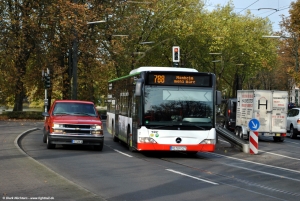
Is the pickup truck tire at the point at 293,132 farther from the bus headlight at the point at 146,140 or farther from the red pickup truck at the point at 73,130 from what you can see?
the bus headlight at the point at 146,140

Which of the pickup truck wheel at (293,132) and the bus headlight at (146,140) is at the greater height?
the bus headlight at (146,140)

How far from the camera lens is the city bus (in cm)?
1878

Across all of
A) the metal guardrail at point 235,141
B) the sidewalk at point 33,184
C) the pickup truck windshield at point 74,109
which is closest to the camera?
the sidewalk at point 33,184

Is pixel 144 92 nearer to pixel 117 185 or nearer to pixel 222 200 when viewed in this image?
pixel 117 185

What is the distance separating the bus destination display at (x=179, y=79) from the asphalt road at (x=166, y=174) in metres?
2.44

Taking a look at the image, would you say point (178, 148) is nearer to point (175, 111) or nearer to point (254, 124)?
point (175, 111)

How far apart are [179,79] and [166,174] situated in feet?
18.2

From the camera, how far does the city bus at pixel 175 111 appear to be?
61.6 ft

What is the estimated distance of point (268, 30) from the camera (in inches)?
3265

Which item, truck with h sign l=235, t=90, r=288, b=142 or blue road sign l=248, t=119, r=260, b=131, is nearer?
blue road sign l=248, t=119, r=260, b=131

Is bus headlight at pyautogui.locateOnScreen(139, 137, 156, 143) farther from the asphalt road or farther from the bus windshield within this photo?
the asphalt road

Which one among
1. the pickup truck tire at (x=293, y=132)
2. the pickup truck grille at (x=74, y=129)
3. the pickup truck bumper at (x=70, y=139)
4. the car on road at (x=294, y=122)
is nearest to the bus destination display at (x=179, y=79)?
the pickup truck grille at (x=74, y=129)

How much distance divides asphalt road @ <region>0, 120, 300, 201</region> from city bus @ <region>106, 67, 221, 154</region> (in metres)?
0.58

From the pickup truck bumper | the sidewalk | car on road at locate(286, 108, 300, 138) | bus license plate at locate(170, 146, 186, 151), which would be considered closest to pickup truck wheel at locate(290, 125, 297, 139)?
car on road at locate(286, 108, 300, 138)
